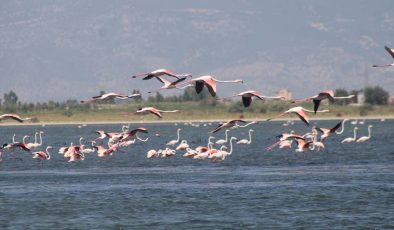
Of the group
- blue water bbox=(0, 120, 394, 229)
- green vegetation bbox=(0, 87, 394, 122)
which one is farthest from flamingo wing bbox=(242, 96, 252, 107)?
green vegetation bbox=(0, 87, 394, 122)

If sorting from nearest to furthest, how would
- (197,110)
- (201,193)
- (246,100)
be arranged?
(246,100) → (201,193) → (197,110)

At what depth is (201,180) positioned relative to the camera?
111 feet

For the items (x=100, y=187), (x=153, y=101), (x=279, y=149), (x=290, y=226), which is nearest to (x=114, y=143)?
(x=279, y=149)

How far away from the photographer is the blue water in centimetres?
2475

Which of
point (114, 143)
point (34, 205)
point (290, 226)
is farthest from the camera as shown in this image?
point (114, 143)

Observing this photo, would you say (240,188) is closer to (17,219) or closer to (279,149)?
(17,219)

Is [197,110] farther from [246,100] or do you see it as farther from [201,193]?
[246,100]

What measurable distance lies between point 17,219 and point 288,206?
20.6ft

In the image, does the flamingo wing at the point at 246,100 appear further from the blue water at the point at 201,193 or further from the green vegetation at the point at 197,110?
the green vegetation at the point at 197,110

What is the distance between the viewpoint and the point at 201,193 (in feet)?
98.5

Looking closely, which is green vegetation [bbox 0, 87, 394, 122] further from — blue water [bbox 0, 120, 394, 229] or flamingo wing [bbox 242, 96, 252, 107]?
flamingo wing [bbox 242, 96, 252, 107]

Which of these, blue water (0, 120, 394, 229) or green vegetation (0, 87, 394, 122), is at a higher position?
green vegetation (0, 87, 394, 122)

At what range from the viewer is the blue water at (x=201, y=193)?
81.2ft

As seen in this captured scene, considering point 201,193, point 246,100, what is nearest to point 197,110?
point 201,193
